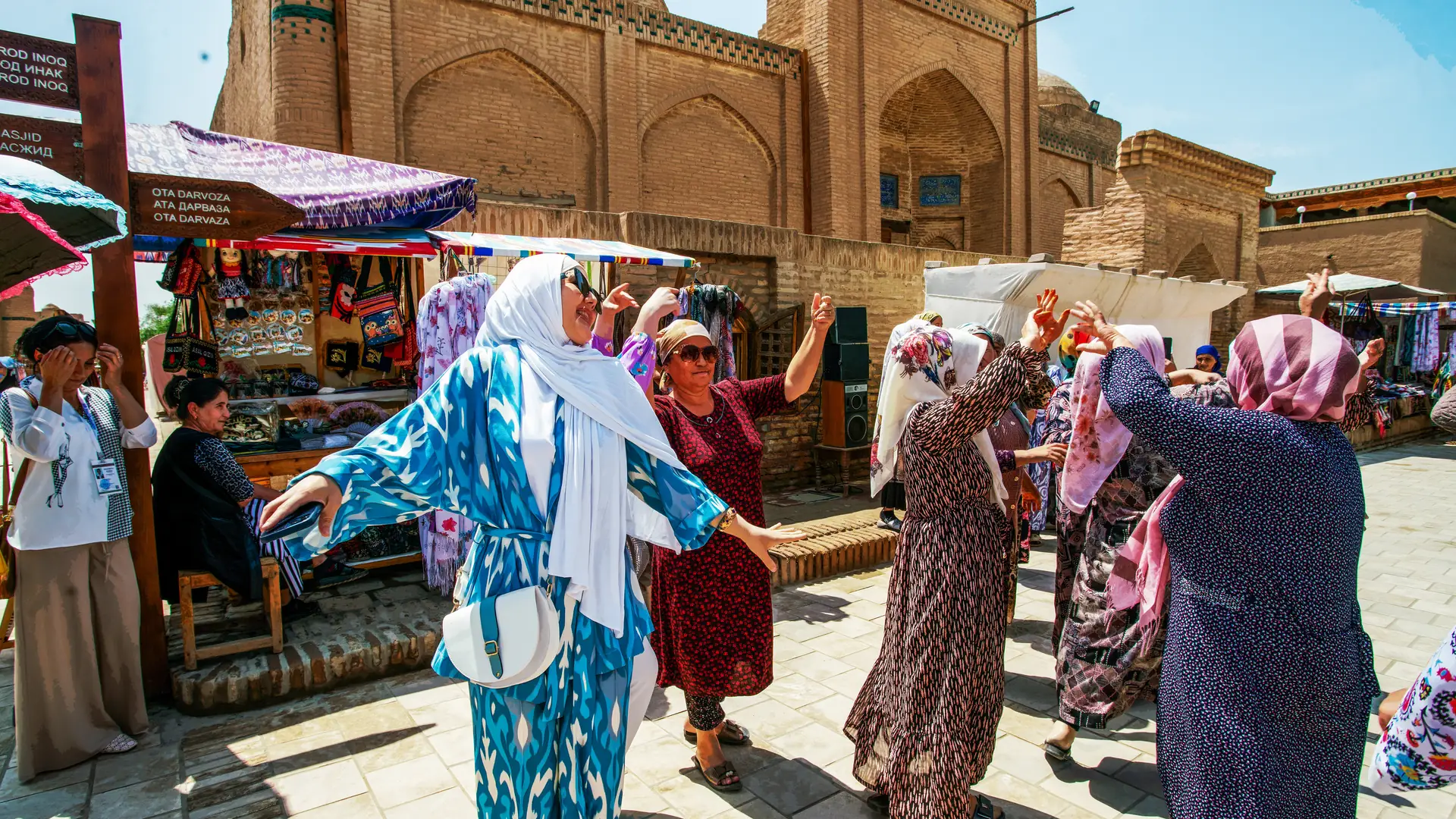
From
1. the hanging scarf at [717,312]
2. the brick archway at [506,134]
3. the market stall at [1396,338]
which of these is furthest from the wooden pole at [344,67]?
the market stall at [1396,338]

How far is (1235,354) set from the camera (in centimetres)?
217

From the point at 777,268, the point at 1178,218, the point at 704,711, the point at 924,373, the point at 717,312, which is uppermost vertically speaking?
the point at 1178,218

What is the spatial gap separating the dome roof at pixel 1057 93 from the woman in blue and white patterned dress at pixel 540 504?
85.0 ft

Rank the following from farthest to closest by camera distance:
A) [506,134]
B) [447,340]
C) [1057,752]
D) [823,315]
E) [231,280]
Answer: [506,134] → [231,280] → [447,340] → [1057,752] → [823,315]

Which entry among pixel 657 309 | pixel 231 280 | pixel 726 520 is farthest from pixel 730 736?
pixel 231 280

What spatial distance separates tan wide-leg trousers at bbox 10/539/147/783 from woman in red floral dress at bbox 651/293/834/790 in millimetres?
2267

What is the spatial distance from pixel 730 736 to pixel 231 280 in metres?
4.68

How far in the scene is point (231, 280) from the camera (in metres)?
5.54

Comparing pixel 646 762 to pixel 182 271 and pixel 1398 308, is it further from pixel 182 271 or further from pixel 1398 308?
pixel 1398 308

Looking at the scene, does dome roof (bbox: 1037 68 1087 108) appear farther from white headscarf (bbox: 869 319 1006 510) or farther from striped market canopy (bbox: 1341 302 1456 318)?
white headscarf (bbox: 869 319 1006 510)

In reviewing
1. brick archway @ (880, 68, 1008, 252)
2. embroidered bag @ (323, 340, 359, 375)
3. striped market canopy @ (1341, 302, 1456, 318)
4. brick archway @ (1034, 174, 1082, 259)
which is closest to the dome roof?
brick archway @ (1034, 174, 1082, 259)

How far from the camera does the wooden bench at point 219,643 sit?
148 inches

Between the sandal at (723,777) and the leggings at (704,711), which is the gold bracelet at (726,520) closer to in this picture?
the leggings at (704,711)

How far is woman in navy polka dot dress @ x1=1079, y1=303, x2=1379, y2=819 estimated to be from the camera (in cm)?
191
